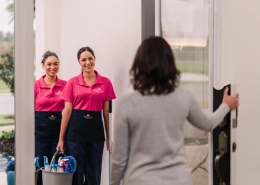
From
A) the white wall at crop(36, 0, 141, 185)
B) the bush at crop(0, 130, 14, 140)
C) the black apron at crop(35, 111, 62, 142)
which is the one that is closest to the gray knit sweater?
the bush at crop(0, 130, 14, 140)

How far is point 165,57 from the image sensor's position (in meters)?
1.79

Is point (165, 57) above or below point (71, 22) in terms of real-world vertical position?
below

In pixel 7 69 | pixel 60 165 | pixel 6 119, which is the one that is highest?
pixel 7 69

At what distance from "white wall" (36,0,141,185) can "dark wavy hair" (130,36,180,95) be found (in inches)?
73.6

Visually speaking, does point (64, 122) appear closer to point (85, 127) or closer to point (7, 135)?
point (85, 127)

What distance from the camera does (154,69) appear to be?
1771mm

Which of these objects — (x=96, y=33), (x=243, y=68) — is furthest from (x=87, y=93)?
(x=243, y=68)

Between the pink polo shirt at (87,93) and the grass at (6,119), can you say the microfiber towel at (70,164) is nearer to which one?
the pink polo shirt at (87,93)

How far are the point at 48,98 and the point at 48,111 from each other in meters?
0.12

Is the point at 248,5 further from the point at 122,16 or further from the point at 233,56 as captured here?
the point at 122,16

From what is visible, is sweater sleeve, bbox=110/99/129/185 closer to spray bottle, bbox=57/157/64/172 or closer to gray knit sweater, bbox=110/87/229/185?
gray knit sweater, bbox=110/87/229/185

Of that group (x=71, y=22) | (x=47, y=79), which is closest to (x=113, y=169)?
(x=47, y=79)

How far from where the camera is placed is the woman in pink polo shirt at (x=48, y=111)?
4305 mm

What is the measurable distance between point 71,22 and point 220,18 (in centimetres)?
311
